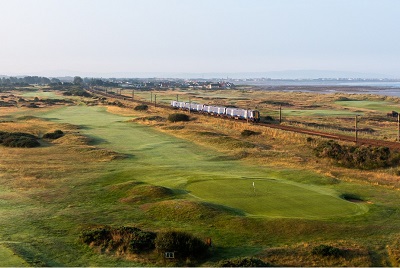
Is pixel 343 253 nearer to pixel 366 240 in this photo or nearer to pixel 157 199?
pixel 366 240

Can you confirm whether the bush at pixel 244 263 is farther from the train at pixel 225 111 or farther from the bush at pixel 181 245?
the train at pixel 225 111

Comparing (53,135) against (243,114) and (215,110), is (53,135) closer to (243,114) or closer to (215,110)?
(243,114)

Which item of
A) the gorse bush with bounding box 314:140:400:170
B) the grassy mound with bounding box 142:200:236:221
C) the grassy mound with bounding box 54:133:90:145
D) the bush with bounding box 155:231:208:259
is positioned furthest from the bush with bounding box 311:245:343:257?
the grassy mound with bounding box 54:133:90:145

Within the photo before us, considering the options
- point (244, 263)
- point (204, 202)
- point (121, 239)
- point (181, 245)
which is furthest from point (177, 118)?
point (244, 263)

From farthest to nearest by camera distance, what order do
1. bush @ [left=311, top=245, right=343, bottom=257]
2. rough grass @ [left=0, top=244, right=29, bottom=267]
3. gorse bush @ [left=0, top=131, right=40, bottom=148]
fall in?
gorse bush @ [left=0, top=131, right=40, bottom=148] < bush @ [left=311, top=245, right=343, bottom=257] < rough grass @ [left=0, top=244, right=29, bottom=267]

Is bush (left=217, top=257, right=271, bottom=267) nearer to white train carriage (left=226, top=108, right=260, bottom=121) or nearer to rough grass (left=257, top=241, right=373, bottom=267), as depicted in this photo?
rough grass (left=257, top=241, right=373, bottom=267)

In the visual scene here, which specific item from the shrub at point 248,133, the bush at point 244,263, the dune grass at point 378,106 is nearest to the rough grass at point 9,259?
the bush at point 244,263
